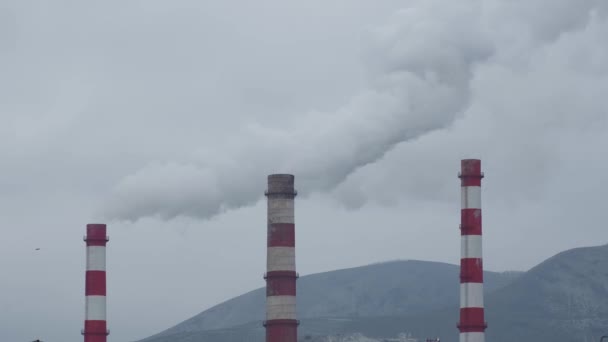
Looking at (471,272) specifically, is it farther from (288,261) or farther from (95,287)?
(95,287)

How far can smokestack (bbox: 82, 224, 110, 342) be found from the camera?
42.3 m

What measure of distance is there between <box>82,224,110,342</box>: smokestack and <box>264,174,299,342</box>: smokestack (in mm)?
6673

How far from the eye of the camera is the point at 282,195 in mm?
46094

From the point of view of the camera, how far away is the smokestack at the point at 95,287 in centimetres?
4234

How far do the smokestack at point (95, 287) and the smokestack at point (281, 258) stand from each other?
6.67m

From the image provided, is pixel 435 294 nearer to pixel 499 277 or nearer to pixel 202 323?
pixel 499 277

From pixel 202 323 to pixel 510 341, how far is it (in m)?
61.2

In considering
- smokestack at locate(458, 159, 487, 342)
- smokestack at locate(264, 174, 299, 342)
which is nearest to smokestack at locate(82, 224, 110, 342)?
smokestack at locate(264, 174, 299, 342)

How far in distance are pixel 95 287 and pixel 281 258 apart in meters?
7.40

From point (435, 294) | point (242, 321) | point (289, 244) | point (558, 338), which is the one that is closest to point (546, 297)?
point (558, 338)

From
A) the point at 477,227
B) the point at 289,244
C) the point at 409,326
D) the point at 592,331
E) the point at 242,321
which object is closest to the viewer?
the point at 477,227

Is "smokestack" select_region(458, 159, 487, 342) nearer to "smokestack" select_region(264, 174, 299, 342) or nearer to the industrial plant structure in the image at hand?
the industrial plant structure

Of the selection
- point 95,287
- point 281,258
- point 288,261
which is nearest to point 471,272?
point 288,261

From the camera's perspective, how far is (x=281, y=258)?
45.7m
